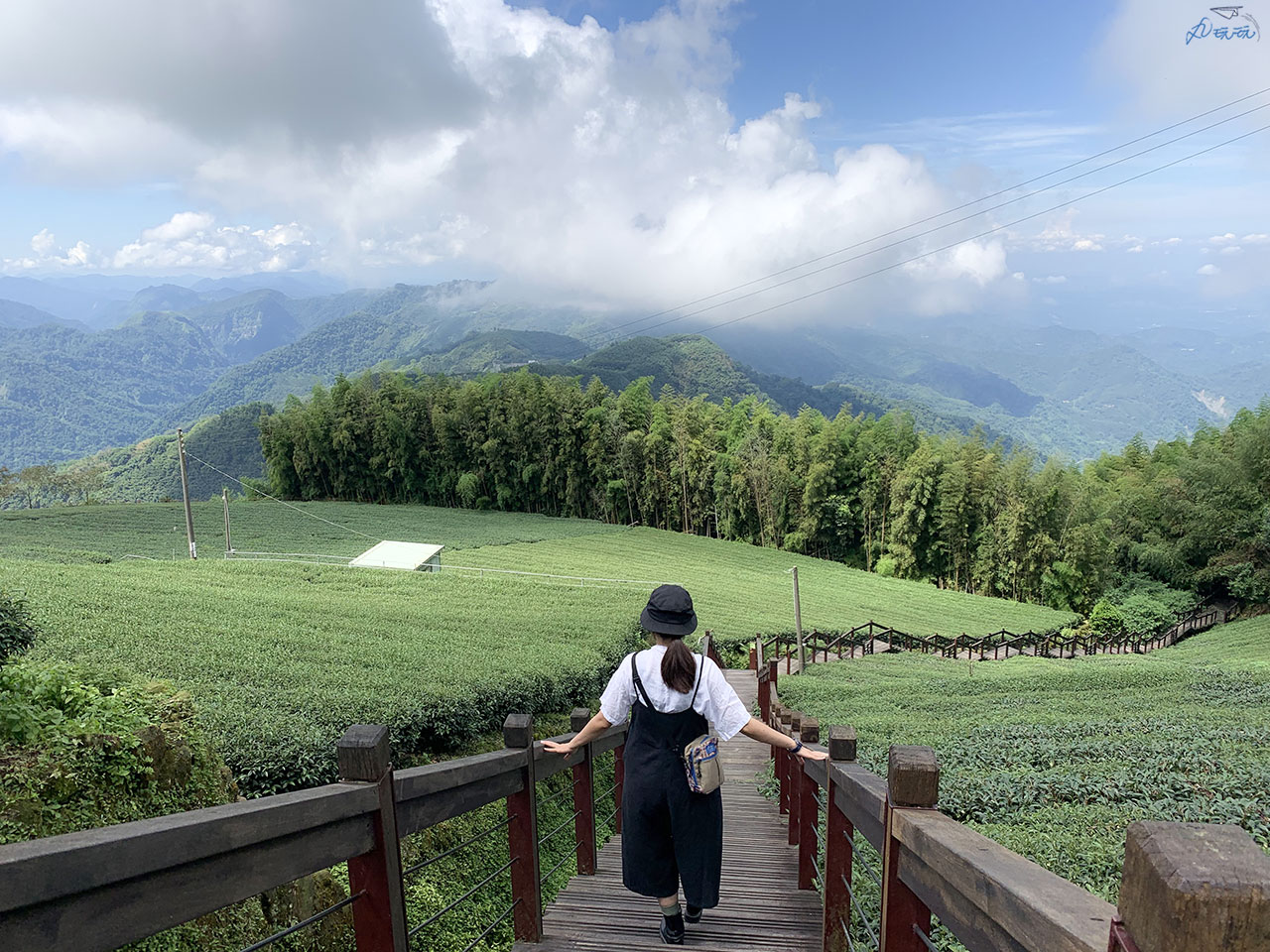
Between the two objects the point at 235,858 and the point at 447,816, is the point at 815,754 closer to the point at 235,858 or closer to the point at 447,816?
the point at 447,816

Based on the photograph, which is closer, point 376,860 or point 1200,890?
point 1200,890

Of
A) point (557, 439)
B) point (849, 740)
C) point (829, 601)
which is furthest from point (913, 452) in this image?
point (849, 740)

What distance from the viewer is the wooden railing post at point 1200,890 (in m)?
0.76

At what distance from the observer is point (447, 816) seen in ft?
7.80

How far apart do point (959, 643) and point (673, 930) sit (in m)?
22.4

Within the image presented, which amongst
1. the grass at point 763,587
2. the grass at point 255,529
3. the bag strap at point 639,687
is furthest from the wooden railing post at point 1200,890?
the grass at point 255,529

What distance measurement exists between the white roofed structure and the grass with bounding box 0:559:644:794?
837 centimetres

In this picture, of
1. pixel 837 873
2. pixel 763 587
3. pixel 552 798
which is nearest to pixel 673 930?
pixel 837 873

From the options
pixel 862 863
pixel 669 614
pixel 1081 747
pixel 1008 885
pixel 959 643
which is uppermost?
pixel 669 614

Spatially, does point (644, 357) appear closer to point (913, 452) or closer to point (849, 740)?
point (913, 452)

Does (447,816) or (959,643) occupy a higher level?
(447,816)

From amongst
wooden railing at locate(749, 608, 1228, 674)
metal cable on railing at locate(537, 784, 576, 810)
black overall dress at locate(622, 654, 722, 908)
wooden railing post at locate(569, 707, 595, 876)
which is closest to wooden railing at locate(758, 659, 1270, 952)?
black overall dress at locate(622, 654, 722, 908)

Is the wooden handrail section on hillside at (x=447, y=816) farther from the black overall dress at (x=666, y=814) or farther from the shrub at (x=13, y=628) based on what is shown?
the shrub at (x=13, y=628)

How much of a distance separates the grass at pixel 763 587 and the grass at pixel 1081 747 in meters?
10.5
